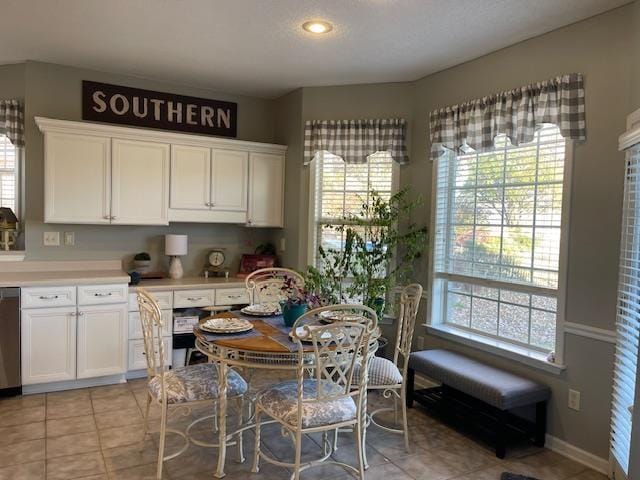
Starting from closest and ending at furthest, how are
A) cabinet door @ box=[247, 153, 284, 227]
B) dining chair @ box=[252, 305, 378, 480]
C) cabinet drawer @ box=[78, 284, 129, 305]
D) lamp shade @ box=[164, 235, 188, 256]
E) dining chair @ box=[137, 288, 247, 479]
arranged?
1. dining chair @ box=[252, 305, 378, 480]
2. dining chair @ box=[137, 288, 247, 479]
3. cabinet drawer @ box=[78, 284, 129, 305]
4. lamp shade @ box=[164, 235, 188, 256]
5. cabinet door @ box=[247, 153, 284, 227]

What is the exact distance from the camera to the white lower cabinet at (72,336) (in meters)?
3.51

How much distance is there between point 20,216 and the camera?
4.15m

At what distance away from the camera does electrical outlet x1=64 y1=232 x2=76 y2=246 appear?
4098mm

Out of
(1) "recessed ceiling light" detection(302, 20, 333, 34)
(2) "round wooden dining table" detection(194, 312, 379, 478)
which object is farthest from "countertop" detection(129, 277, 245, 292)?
(1) "recessed ceiling light" detection(302, 20, 333, 34)

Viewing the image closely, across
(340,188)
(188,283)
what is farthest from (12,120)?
(340,188)

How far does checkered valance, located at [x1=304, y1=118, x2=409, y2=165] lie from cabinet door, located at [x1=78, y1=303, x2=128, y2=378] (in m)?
2.14

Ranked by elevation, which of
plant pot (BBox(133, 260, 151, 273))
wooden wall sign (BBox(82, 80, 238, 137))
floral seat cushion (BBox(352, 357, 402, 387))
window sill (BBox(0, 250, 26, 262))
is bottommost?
floral seat cushion (BBox(352, 357, 402, 387))

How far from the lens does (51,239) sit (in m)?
4.04

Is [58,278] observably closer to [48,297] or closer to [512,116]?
[48,297]

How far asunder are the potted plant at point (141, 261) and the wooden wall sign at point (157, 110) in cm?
119

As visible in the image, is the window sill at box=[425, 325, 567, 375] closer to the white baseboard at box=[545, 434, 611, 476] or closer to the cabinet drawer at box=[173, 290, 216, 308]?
the white baseboard at box=[545, 434, 611, 476]

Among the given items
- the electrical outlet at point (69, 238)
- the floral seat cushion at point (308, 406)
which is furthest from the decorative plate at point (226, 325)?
the electrical outlet at point (69, 238)

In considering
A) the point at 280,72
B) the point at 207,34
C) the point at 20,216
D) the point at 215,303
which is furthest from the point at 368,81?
the point at 20,216

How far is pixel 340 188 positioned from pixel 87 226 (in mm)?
2288
